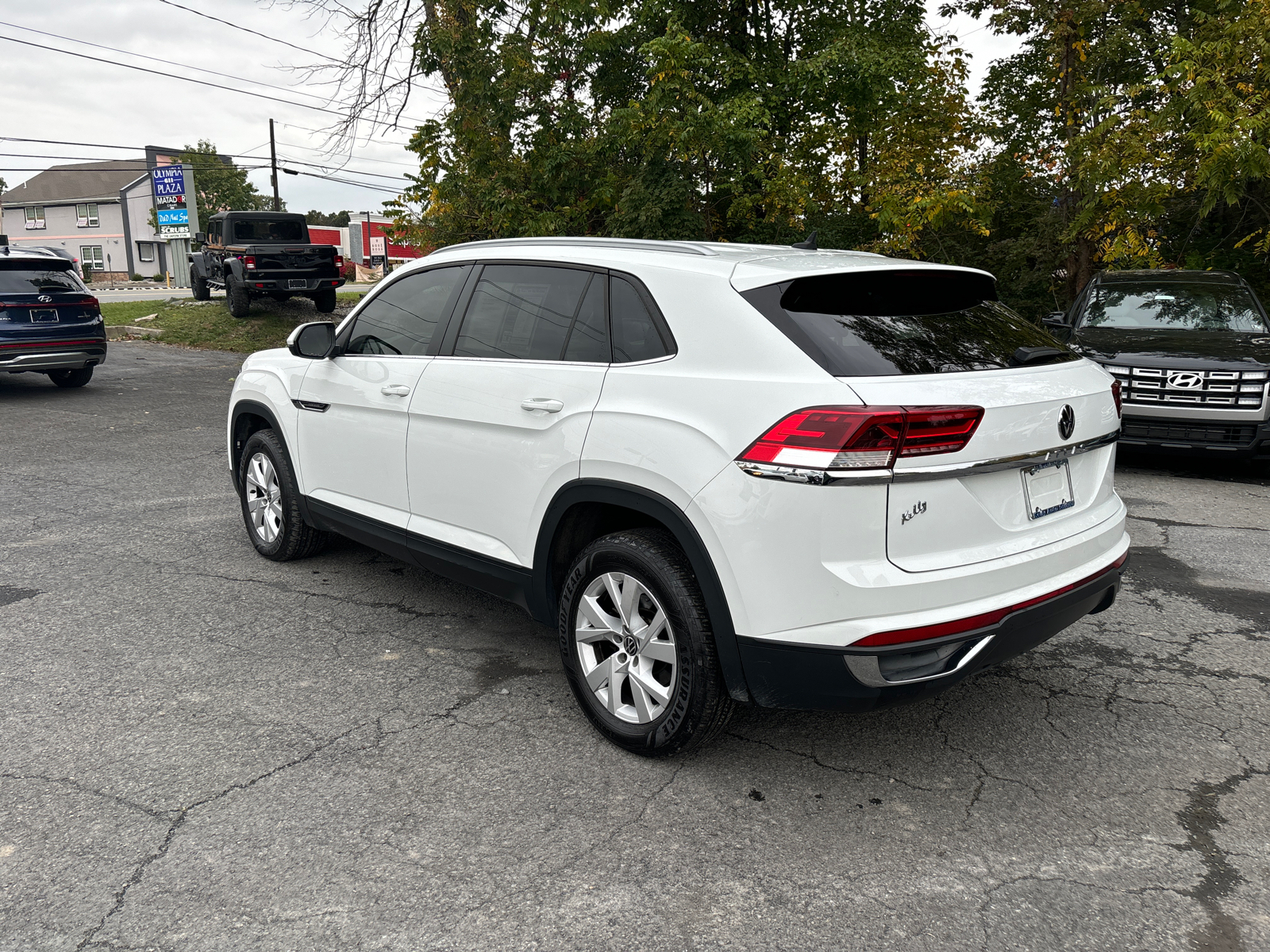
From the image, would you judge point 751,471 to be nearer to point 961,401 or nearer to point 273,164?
point 961,401

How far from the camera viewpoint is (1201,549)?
592cm

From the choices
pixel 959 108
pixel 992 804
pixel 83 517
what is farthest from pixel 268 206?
pixel 992 804

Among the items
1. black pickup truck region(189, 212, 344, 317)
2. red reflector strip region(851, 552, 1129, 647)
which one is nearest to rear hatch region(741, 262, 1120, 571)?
red reflector strip region(851, 552, 1129, 647)

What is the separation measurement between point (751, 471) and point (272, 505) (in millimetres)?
3648

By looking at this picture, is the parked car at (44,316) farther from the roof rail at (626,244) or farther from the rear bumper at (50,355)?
the roof rail at (626,244)

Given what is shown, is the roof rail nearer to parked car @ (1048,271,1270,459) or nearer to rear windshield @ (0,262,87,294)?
parked car @ (1048,271,1270,459)

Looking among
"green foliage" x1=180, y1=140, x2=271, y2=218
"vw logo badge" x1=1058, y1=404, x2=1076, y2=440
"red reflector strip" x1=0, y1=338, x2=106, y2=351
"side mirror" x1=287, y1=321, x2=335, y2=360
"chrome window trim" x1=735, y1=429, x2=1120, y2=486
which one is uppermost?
"green foliage" x1=180, y1=140, x2=271, y2=218

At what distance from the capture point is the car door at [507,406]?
11.4ft

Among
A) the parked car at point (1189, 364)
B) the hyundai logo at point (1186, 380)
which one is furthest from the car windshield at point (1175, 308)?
the hyundai logo at point (1186, 380)

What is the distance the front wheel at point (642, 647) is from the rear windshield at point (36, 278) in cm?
1124

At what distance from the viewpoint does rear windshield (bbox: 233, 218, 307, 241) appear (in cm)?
2028

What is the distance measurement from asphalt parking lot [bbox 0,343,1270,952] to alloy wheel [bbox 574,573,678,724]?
0.69ft

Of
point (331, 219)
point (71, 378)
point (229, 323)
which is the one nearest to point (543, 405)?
point (71, 378)

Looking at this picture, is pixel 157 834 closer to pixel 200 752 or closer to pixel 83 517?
pixel 200 752
